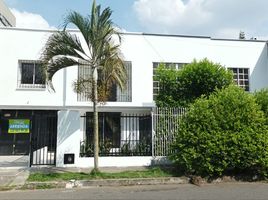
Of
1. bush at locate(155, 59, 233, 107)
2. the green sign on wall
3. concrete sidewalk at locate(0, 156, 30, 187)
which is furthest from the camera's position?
bush at locate(155, 59, 233, 107)

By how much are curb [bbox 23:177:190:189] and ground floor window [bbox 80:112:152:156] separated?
3.26 metres

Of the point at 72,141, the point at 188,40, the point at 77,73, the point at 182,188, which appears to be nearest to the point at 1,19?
the point at 77,73

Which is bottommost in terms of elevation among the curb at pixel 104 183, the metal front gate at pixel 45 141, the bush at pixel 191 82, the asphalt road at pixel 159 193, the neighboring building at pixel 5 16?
the asphalt road at pixel 159 193

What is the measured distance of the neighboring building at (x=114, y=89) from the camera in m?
14.8

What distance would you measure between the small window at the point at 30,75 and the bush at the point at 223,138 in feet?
33.3

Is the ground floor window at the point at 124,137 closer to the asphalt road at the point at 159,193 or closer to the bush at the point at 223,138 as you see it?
the bush at the point at 223,138

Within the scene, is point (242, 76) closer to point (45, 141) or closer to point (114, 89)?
point (114, 89)

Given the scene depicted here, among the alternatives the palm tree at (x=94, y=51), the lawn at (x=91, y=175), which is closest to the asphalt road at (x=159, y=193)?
the lawn at (x=91, y=175)

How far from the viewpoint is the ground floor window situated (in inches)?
571

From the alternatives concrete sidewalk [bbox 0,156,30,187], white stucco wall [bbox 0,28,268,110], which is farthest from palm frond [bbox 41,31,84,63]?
white stucco wall [bbox 0,28,268,110]

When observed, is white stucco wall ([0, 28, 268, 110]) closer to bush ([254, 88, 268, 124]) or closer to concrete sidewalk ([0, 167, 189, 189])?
concrete sidewalk ([0, 167, 189, 189])

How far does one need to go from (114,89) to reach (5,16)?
13.0 metres

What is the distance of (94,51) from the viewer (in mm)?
11961

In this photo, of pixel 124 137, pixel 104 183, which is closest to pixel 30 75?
pixel 124 137
